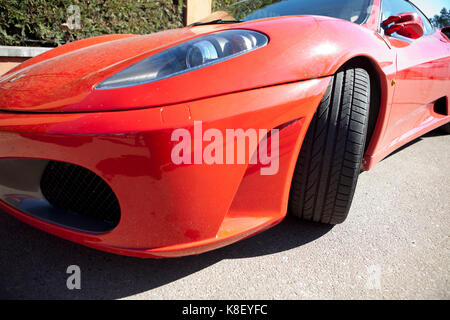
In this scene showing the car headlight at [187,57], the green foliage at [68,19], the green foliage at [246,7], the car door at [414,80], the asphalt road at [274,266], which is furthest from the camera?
the green foliage at [68,19]

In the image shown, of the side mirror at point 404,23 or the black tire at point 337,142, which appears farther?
the side mirror at point 404,23

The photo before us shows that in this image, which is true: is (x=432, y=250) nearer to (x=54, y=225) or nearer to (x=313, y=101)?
(x=313, y=101)

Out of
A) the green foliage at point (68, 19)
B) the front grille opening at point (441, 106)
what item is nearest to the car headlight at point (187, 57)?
the front grille opening at point (441, 106)

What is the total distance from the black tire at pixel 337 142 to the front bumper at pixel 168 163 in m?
0.11

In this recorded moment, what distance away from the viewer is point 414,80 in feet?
5.54

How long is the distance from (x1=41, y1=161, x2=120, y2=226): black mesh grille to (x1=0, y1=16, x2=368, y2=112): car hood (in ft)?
0.77

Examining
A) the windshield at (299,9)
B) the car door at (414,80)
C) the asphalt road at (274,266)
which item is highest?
the windshield at (299,9)

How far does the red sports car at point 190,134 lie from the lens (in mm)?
941

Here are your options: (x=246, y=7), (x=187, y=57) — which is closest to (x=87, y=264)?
(x=187, y=57)

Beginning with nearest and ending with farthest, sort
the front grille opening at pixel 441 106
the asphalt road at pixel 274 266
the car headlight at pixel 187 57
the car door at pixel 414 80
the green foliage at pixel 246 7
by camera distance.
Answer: the car headlight at pixel 187 57, the asphalt road at pixel 274 266, the car door at pixel 414 80, the green foliage at pixel 246 7, the front grille opening at pixel 441 106

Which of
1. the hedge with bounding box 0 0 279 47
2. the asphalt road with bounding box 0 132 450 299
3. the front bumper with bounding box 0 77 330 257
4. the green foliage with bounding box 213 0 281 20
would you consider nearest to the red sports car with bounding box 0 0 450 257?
the front bumper with bounding box 0 77 330 257

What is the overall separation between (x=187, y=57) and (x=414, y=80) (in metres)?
1.29

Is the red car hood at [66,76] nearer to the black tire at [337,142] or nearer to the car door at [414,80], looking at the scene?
the black tire at [337,142]

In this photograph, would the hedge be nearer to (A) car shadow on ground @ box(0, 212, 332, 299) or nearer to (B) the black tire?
(A) car shadow on ground @ box(0, 212, 332, 299)
